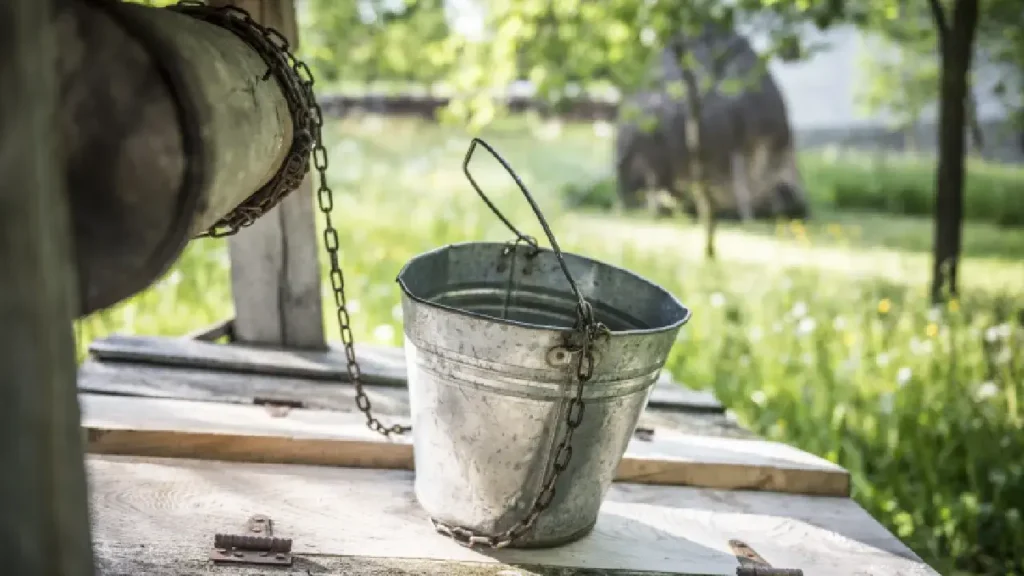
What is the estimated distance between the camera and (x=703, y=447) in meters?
→ 2.70

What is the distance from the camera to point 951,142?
580 cm

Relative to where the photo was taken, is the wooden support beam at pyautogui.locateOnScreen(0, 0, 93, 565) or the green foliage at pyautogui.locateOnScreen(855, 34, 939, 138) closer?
the wooden support beam at pyautogui.locateOnScreen(0, 0, 93, 565)

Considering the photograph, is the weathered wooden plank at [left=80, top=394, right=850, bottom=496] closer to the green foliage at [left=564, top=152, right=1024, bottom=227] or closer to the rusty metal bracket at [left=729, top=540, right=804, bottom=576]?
the rusty metal bracket at [left=729, top=540, right=804, bottom=576]

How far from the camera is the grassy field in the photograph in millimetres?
3545

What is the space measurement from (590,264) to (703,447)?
635mm

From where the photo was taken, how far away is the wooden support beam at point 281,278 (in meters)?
3.28

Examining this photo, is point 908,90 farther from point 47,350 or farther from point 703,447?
point 47,350

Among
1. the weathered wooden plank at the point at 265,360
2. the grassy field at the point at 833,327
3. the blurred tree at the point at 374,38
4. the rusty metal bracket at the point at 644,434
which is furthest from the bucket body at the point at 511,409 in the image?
the blurred tree at the point at 374,38

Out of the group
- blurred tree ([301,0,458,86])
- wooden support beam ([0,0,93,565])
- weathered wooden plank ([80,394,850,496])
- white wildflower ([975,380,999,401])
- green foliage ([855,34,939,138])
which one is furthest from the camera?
green foliage ([855,34,939,138])

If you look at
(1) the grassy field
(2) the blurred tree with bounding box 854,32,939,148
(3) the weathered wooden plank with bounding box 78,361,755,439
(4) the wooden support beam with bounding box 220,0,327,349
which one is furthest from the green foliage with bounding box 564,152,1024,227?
(3) the weathered wooden plank with bounding box 78,361,755,439

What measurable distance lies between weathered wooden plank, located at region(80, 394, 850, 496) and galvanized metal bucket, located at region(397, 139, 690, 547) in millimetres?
330

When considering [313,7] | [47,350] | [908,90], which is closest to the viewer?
[47,350]

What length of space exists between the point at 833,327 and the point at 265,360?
10.3 ft

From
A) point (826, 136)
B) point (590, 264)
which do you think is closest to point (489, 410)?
point (590, 264)
